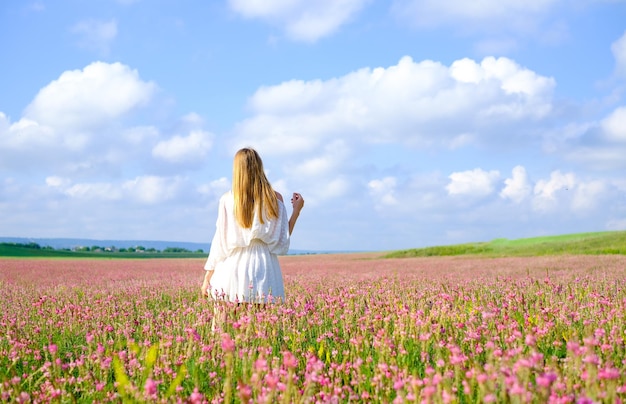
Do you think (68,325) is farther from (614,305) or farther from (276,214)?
(614,305)

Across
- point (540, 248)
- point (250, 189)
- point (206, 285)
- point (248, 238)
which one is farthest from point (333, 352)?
point (540, 248)

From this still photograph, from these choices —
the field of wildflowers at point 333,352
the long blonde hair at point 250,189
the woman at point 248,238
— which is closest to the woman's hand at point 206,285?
the woman at point 248,238

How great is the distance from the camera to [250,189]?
5031 millimetres

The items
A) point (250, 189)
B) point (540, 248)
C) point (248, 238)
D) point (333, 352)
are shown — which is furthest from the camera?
point (540, 248)

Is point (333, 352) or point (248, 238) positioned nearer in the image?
point (333, 352)

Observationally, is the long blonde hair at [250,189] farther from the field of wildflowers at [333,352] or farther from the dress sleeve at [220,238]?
the field of wildflowers at [333,352]

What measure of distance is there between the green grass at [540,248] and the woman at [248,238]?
22256 mm

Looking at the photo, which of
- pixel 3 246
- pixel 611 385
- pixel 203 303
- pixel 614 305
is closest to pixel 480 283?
pixel 614 305

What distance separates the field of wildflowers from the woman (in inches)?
8.9

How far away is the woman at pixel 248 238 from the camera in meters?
5.02

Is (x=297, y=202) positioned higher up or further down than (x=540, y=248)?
higher up

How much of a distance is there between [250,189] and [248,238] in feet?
1.47

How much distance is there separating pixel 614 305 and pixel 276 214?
320cm

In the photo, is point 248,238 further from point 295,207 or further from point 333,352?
point 333,352
